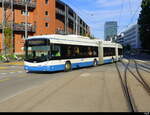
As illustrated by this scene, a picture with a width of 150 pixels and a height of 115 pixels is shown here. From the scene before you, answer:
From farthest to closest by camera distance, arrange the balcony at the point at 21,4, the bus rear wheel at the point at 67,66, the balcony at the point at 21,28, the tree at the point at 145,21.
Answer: the tree at the point at 145,21
the balcony at the point at 21,4
the balcony at the point at 21,28
the bus rear wheel at the point at 67,66

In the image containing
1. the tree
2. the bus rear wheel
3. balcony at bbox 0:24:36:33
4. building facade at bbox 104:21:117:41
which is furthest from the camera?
building facade at bbox 104:21:117:41

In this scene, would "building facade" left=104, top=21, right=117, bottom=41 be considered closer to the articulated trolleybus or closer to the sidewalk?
the articulated trolleybus

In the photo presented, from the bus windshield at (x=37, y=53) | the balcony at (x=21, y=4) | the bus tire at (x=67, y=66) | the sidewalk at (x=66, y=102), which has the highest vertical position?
the balcony at (x=21, y=4)

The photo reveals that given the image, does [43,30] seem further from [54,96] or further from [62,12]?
[54,96]

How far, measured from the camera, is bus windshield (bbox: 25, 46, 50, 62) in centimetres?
1794

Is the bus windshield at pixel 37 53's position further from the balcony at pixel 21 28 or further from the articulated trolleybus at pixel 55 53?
the balcony at pixel 21 28

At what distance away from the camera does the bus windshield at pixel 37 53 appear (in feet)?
58.9

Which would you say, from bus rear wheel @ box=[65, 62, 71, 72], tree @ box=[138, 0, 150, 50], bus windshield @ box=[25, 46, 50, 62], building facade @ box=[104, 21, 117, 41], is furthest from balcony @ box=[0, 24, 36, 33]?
bus windshield @ box=[25, 46, 50, 62]

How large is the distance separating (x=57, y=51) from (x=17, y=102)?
430 inches

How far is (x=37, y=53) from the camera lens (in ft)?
60.3

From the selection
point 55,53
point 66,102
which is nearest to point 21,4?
point 55,53

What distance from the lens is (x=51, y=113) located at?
6.62 m

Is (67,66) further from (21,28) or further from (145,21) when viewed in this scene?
(145,21)

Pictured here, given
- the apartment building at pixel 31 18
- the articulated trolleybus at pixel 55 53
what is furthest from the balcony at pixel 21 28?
the articulated trolleybus at pixel 55 53
